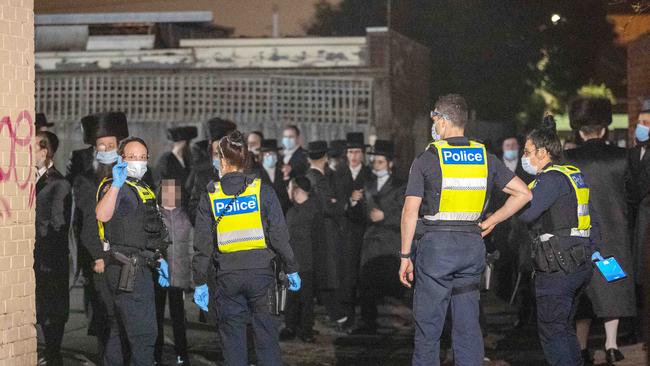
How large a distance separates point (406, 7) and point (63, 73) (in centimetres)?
1613

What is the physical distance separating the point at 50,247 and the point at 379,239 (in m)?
4.04

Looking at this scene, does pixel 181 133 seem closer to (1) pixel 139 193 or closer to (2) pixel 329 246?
(2) pixel 329 246

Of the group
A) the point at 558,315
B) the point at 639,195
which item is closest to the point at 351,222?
the point at 639,195

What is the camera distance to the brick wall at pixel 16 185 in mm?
8164

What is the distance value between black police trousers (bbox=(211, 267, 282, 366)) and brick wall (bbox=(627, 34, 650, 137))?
28.2ft

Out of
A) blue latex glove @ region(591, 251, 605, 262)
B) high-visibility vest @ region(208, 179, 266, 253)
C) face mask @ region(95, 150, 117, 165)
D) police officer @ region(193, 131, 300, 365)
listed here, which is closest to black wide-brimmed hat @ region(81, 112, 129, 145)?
face mask @ region(95, 150, 117, 165)

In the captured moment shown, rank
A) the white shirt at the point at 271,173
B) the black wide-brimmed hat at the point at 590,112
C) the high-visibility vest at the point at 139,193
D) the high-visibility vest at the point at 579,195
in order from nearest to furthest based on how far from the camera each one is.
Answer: the high-visibility vest at the point at 139,193
the high-visibility vest at the point at 579,195
the black wide-brimmed hat at the point at 590,112
the white shirt at the point at 271,173

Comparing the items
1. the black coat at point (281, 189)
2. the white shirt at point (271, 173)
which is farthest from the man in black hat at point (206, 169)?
the white shirt at point (271, 173)

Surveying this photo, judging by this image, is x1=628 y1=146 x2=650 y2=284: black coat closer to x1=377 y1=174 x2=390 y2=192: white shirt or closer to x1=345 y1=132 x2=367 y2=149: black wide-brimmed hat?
x1=377 y1=174 x2=390 y2=192: white shirt

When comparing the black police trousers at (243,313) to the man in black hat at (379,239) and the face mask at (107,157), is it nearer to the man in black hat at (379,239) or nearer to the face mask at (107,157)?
the face mask at (107,157)

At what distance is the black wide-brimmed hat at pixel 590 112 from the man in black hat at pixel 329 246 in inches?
123

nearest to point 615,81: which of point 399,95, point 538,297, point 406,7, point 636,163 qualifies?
point 406,7

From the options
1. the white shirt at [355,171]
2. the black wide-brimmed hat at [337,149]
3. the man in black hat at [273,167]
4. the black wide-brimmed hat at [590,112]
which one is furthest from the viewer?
the black wide-brimmed hat at [337,149]

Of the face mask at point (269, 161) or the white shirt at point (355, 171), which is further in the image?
the face mask at point (269, 161)
